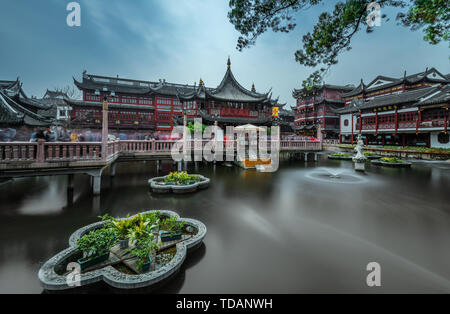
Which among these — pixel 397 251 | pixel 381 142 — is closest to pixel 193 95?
pixel 397 251

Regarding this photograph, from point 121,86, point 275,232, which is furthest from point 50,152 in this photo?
point 121,86

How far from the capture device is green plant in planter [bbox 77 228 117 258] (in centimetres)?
359

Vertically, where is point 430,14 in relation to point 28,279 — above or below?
above

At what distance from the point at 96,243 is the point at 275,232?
428 centimetres

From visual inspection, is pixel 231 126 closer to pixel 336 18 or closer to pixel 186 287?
pixel 336 18

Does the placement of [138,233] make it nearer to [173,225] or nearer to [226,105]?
[173,225]

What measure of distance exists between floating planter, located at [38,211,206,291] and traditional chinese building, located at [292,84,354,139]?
41.4 meters

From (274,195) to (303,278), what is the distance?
18.6 ft

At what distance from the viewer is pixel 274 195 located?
9.22m

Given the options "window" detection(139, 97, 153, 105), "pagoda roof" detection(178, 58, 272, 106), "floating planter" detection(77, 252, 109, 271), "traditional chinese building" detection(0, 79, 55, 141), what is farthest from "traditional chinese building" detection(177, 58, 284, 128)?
"floating planter" detection(77, 252, 109, 271)

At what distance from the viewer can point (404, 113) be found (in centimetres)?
2605

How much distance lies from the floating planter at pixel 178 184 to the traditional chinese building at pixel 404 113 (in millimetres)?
26994
